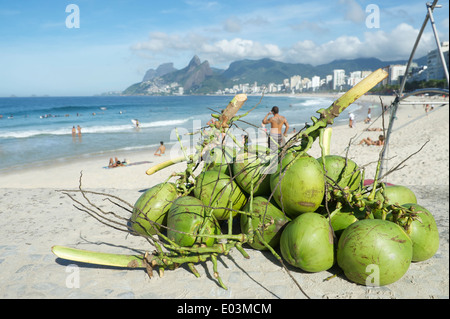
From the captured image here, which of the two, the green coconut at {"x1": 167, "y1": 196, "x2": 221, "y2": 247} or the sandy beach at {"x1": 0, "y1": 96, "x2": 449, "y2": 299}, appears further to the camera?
the green coconut at {"x1": 167, "y1": 196, "x2": 221, "y2": 247}

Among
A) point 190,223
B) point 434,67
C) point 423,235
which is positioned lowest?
point 423,235

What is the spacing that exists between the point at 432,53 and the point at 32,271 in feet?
473

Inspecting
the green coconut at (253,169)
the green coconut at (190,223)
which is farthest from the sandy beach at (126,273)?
the green coconut at (253,169)

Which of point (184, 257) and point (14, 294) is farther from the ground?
point (184, 257)

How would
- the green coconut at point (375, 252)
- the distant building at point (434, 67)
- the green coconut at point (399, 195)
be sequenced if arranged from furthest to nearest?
the distant building at point (434, 67) → the green coconut at point (399, 195) → the green coconut at point (375, 252)

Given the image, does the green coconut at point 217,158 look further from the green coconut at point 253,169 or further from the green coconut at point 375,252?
the green coconut at point 375,252

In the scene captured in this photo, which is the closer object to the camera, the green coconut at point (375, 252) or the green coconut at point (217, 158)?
the green coconut at point (375, 252)

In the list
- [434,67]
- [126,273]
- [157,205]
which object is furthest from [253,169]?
[434,67]

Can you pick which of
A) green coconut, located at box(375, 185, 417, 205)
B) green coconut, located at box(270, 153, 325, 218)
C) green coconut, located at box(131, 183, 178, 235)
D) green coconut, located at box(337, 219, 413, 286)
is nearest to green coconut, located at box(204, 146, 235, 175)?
green coconut, located at box(131, 183, 178, 235)

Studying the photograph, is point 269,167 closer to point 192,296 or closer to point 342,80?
point 192,296

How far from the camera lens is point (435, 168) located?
867 centimetres

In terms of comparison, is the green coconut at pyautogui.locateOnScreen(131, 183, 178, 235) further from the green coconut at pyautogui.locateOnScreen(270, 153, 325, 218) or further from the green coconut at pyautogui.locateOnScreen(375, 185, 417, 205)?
the green coconut at pyautogui.locateOnScreen(375, 185, 417, 205)

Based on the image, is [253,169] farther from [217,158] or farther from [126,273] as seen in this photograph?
[126,273]
